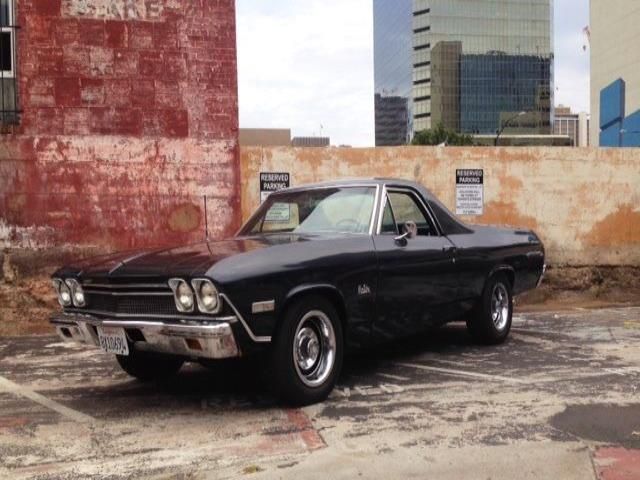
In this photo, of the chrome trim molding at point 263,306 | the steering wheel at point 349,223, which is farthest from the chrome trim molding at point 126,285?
the steering wheel at point 349,223

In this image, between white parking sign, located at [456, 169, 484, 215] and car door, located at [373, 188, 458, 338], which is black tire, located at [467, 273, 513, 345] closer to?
car door, located at [373, 188, 458, 338]

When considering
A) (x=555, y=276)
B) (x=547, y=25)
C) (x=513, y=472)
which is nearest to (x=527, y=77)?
(x=547, y=25)

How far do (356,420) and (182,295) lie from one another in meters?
1.42

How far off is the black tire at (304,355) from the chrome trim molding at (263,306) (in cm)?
18

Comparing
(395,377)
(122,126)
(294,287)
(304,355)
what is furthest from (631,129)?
(294,287)

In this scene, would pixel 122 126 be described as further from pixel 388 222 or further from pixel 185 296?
pixel 185 296

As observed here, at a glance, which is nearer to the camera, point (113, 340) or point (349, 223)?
point (113, 340)

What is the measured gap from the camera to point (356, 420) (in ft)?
15.5

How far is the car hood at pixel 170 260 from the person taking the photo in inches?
183

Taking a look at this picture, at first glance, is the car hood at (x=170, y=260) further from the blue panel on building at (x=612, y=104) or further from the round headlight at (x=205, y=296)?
the blue panel on building at (x=612, y=104)

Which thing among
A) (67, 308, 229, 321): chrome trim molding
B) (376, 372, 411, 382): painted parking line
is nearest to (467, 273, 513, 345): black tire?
(376, 372, 411, 382): painted parking line

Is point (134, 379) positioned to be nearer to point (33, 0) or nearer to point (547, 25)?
point (33, 0)

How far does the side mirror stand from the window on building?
20.7 ft

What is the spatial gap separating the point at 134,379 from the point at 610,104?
53.9m
